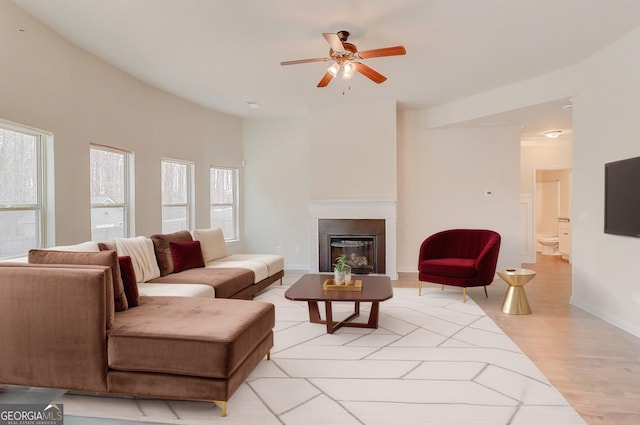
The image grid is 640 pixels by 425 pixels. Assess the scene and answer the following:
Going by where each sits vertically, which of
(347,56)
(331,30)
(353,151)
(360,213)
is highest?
(331,30)

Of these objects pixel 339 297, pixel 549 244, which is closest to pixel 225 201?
pixel 339 297

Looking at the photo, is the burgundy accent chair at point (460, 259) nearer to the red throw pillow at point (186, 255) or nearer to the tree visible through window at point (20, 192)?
the red throw pillow at point (186, 255)

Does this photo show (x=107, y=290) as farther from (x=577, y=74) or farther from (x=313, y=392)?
(x=577, y=74)

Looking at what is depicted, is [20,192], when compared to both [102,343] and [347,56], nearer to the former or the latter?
[102,343]

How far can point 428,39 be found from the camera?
12.7 ft

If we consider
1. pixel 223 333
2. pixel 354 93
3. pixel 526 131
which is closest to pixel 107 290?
pixel 223 333

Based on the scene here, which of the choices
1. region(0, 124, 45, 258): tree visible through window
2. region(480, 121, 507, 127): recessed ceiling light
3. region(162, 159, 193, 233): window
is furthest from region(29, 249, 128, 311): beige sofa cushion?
region(480, 121, 507, 127): recessed ceiling light

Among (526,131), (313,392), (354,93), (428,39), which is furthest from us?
(526,131)

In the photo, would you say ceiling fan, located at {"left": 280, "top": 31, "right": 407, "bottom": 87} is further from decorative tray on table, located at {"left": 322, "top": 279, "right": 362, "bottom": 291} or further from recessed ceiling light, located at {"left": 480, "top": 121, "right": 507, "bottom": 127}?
recessed ceiling light, located at {"left": 480, "top": 121, "right": 507, "bottom": 127}

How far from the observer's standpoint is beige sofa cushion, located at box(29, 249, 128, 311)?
2.69 m

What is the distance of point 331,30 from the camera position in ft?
12.1

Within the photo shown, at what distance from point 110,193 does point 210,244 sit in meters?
1.36

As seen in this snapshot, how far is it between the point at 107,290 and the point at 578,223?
4.83m

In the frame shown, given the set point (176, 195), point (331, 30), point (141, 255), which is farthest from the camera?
point (176, 195)
